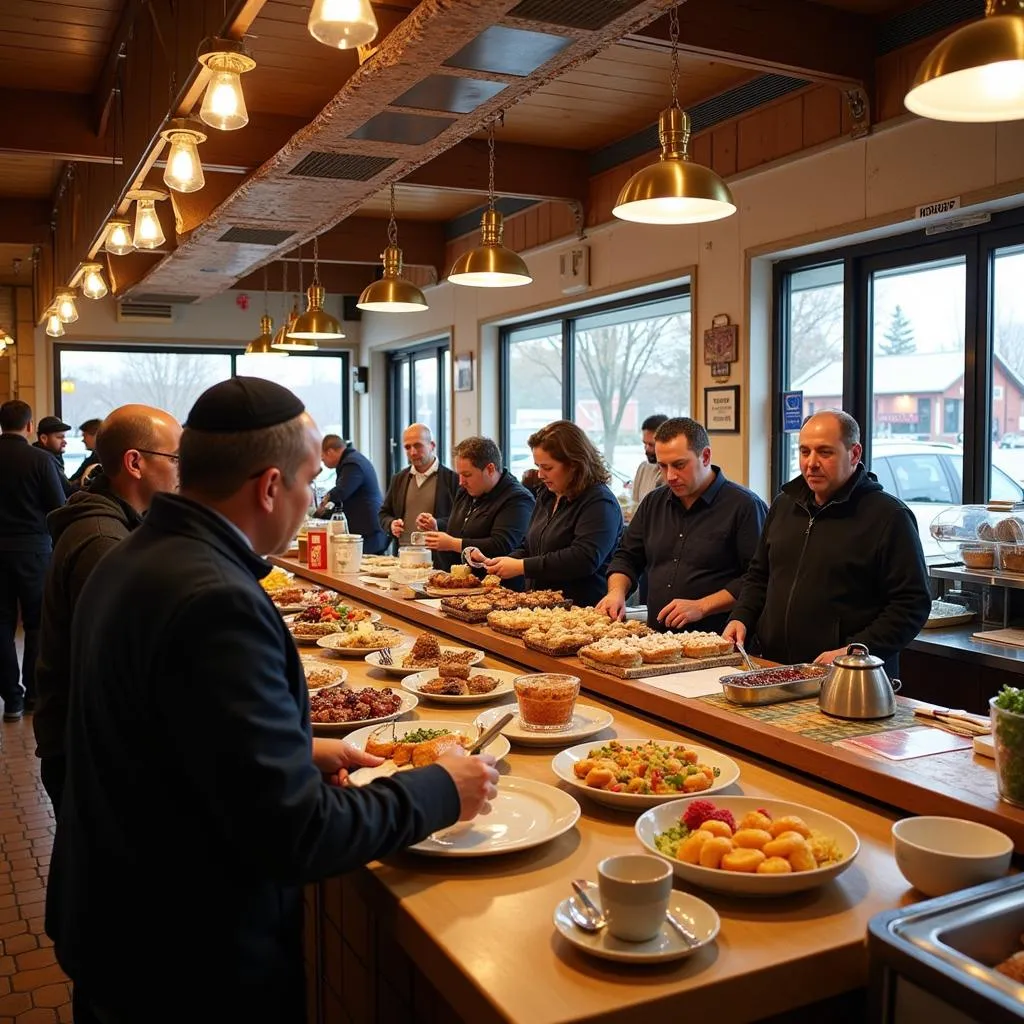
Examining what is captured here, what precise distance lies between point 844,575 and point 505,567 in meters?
1.53

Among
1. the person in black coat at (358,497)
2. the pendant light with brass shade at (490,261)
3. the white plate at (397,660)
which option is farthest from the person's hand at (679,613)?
the person in black coat at (358,497)

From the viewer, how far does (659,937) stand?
1.40 metres

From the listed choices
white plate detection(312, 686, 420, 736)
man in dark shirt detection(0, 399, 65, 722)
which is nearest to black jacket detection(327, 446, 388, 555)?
man in dark shirt detection(0, 399, 65, 722)

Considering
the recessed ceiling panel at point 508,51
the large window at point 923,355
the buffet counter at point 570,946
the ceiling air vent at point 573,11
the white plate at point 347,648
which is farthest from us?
the large window at point 923,355

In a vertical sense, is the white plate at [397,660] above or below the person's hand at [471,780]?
below

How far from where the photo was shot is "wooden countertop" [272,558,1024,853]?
174 cm

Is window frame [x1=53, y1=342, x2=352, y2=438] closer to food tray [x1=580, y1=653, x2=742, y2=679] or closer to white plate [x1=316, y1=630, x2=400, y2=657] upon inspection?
white plate [x1=316, y1=630, x2=400, y2=657]

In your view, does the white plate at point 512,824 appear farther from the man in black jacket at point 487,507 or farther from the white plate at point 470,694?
the man in black jacket at point 487,507

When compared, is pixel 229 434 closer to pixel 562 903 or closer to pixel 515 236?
pixel 562 903

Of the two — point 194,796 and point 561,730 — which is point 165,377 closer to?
point 561,730

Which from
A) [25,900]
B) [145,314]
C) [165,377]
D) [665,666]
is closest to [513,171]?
[665,666]

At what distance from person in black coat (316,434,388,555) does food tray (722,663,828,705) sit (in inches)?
230

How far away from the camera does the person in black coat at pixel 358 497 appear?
8125 mm

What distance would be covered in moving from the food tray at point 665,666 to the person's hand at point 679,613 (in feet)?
1.82
